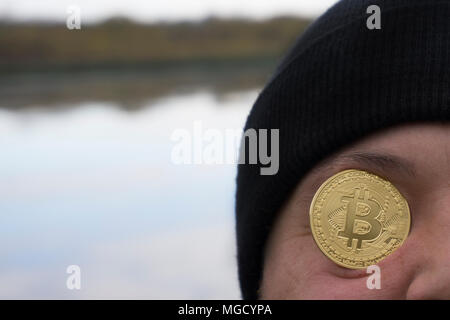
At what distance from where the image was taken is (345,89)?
1.13 m

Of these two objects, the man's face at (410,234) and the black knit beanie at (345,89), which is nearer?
the man's face at (410,234)

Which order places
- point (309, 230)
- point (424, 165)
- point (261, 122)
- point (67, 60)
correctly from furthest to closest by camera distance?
1. point (67, 60)
2. point (261, 122)
3. point (309, 230)
4. point (424, 165)

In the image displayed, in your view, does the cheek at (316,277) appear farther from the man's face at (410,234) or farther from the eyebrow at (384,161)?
the eyebrow at (384,161)

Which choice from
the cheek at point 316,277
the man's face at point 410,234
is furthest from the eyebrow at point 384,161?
the cheek at point 316,277

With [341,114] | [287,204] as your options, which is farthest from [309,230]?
[341,114]

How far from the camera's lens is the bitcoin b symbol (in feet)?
3.27

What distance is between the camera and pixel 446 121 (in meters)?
1.00

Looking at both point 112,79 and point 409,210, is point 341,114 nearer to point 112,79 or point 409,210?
point 409,210

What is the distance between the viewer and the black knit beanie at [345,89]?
106 centimetres

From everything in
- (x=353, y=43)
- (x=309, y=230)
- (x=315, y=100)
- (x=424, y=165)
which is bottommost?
(x=309, y=230)

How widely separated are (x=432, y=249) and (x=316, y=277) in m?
0.20

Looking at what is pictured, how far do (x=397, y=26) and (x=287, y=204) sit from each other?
14.4 inches

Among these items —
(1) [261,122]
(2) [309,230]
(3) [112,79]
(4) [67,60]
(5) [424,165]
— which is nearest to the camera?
(5) [424,165]

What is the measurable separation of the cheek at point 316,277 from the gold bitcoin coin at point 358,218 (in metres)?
0.02
